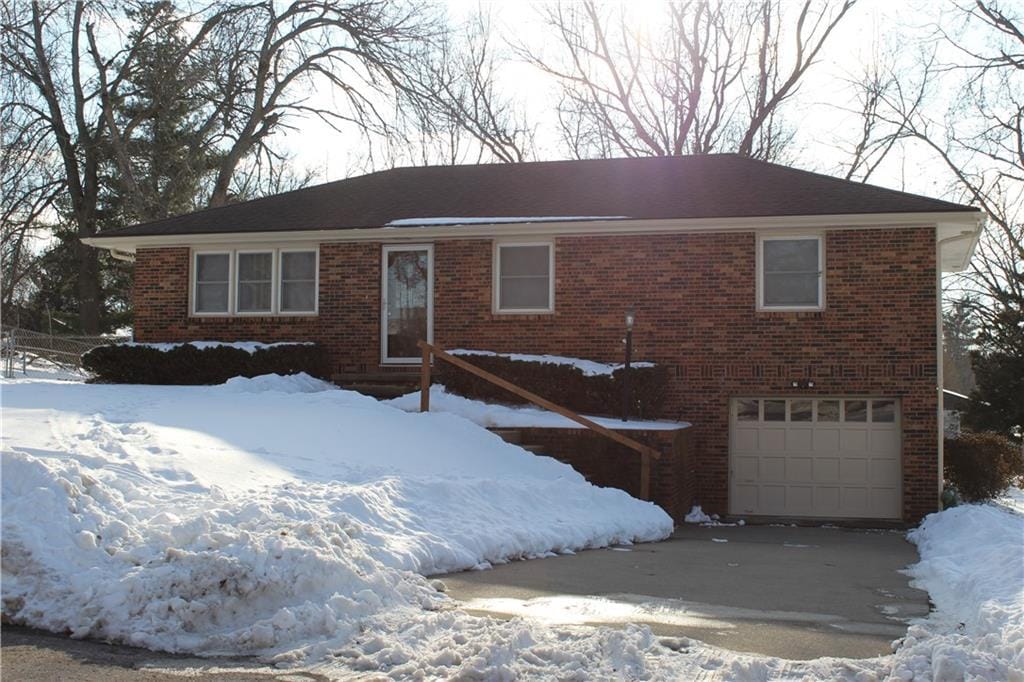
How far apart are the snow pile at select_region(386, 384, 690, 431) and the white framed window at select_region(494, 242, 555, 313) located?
7.26 feet

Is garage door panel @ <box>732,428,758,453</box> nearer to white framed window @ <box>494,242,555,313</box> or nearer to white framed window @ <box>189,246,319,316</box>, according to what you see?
white framed window @ <box>494,242,555,313</box>

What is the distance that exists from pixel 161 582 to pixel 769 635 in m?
3.95

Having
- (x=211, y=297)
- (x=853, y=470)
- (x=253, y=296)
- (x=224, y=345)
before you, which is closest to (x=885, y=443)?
(x=853, y=470)

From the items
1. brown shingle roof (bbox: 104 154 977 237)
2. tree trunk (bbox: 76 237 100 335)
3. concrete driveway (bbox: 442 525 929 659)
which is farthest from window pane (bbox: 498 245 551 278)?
tree trunk (bbox: 76 237 100 335)

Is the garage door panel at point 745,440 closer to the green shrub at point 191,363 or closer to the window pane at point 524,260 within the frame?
the window pane at point 524,260

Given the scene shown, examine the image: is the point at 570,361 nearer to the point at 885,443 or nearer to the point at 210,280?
the point at 885,443

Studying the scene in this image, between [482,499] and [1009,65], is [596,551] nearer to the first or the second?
[482,499]

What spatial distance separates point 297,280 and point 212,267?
5.60 ft

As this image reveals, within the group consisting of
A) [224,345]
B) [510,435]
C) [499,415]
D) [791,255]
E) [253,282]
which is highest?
[791,255]

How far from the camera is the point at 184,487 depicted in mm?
8383

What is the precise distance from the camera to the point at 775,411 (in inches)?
638

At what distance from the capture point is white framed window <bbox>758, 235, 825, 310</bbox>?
16.1 m

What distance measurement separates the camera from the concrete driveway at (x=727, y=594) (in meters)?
6.45

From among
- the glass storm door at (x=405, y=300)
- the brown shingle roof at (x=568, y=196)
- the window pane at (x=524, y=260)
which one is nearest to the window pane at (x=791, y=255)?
the brown shingle roof at (x=568, y=196)
